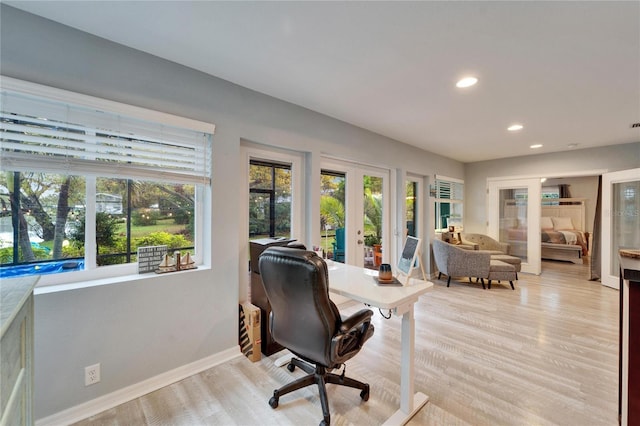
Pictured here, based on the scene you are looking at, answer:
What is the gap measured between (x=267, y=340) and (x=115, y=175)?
1821 mm

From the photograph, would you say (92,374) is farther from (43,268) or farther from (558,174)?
(558,174)

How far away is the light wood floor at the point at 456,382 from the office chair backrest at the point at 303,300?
53cm

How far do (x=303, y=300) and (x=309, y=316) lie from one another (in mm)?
106

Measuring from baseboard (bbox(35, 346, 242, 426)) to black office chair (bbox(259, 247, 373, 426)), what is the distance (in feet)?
2.51

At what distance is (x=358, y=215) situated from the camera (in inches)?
156

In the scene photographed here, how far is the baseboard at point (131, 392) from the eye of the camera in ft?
5.39

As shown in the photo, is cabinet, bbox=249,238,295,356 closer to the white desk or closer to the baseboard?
the baseboard

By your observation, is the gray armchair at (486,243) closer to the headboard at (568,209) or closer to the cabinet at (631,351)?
the headboard at (568,209)

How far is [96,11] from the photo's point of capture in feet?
5.15

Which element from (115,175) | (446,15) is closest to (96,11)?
(115,175)

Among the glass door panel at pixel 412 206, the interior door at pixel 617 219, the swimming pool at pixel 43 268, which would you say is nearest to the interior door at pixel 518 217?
the interior door at pixel 617 219

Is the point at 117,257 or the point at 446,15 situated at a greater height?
the point at 446,15

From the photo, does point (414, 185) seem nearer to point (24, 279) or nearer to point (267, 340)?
point (267, 340)

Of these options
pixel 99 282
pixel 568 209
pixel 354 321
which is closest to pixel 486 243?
pixel 568 209
